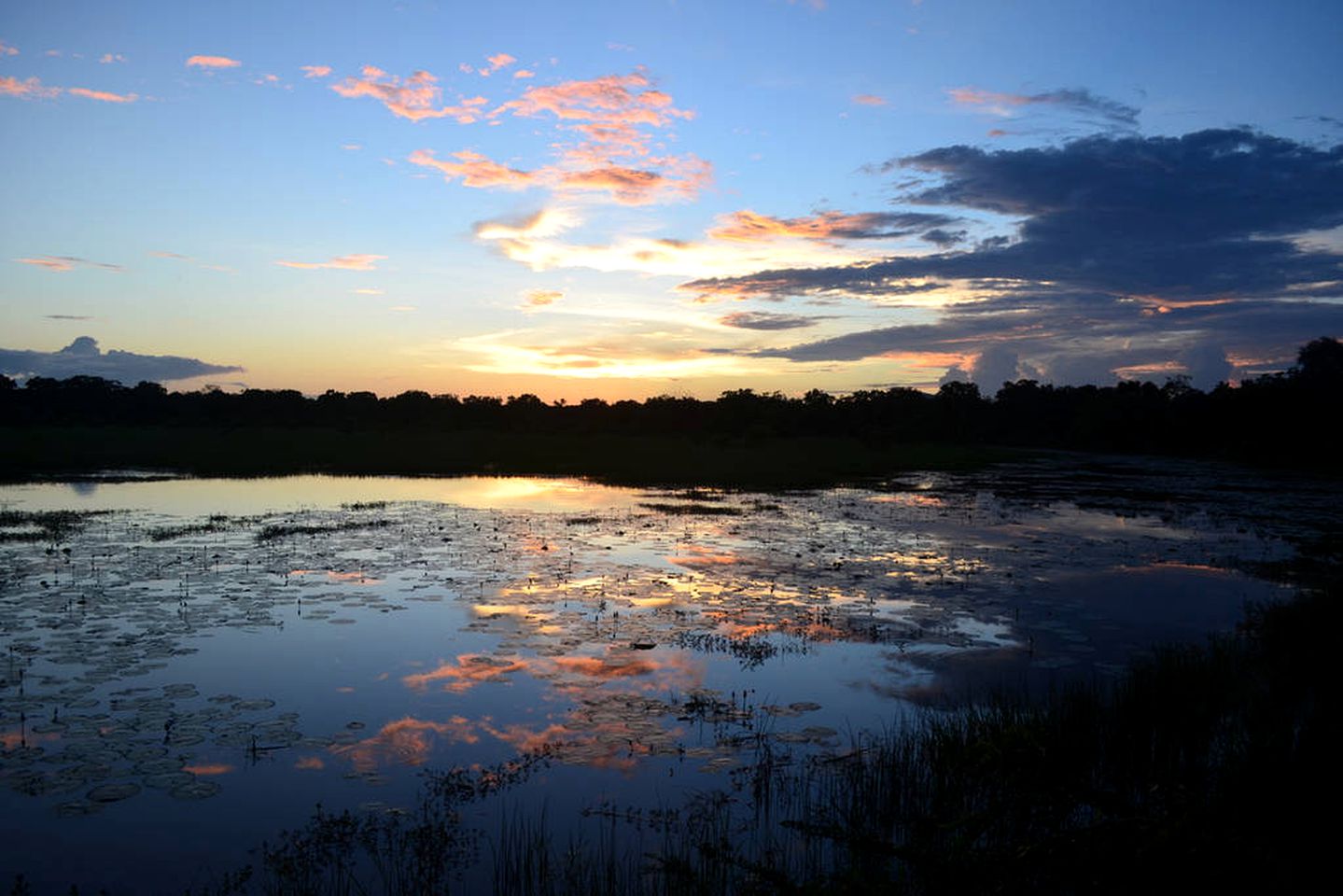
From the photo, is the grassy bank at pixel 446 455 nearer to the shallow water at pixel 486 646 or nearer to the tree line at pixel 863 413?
the tree line at pixel 863 413

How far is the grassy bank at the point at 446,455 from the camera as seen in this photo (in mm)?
52500

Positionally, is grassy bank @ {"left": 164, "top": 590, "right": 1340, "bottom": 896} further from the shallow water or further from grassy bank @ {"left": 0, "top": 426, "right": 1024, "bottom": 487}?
grassy bank @ {"left": 0, "top": 426, "right": 1024, "bottom": 487}

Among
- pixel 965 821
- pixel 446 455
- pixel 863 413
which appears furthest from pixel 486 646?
pixel 863 413

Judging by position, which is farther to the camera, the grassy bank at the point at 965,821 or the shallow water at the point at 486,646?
the shallow water at the point at 486,646

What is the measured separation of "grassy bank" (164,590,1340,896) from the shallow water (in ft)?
1.65

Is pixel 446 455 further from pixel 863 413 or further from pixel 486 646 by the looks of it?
pixel 863 413

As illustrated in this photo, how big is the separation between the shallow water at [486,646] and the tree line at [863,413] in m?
60.6

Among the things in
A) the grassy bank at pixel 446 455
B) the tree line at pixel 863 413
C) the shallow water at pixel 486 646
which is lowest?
the shallow water at pixel 486 646

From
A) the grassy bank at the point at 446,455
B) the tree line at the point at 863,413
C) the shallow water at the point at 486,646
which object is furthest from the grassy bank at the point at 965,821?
the tree line at the point at 863,413

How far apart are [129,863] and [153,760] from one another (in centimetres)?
204

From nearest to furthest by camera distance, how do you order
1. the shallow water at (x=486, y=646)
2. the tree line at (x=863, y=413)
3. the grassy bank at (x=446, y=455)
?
the shallow water at (x=486, y=646)
the grassy bank at (x=446, y=455)
the tree line at (x=863, y=413)

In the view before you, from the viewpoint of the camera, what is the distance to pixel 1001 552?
23484mm

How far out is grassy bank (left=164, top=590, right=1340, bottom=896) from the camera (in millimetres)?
5031

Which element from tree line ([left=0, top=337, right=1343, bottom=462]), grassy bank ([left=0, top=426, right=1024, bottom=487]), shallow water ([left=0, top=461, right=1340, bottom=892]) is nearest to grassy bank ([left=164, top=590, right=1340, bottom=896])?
shallow water ([left=0, top=461, right=1340, bottom=892])
